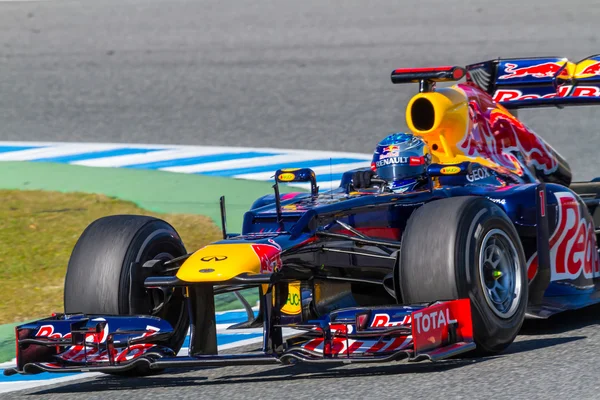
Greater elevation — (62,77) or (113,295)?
(62,77)

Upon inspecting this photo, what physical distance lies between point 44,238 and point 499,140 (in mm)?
3671

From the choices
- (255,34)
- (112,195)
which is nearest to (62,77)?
(255,34)

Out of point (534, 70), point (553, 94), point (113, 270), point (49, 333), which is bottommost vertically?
point (49, 333)

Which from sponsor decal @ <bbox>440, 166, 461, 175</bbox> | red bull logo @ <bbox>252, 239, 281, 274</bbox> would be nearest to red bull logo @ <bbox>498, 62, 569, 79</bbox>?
sponsor decal @ <bbox>440, 166, 461, 175</bbox>

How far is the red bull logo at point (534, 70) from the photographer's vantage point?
8.27 metres

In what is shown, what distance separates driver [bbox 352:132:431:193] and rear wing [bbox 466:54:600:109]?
4.96ft

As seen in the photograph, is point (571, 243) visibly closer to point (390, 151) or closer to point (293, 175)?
point (390, 151)

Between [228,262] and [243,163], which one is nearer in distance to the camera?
[228,262]

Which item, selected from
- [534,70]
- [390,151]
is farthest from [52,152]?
[390,151]

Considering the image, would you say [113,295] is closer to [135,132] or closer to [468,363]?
[468,363]

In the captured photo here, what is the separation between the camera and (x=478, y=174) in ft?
22.7

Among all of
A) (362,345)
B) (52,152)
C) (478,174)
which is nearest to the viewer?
(362,345)

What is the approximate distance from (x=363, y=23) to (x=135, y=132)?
494 cm

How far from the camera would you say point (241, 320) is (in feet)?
23.9
